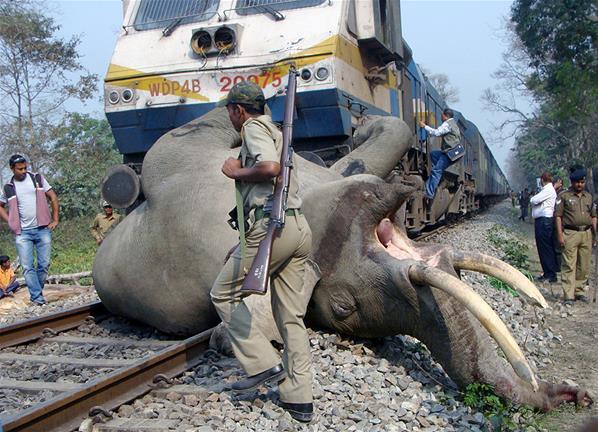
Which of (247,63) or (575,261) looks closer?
(247,63)

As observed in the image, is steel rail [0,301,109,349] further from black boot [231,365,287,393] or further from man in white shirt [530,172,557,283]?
man in white shirt [530,172,557,283]

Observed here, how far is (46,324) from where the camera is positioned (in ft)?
19.0

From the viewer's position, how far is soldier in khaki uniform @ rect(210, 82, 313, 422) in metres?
3.59

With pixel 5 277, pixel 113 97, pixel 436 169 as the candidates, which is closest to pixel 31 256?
pixel 5 277

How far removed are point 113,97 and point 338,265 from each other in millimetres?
4519

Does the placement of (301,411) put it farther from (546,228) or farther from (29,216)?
(546,228)

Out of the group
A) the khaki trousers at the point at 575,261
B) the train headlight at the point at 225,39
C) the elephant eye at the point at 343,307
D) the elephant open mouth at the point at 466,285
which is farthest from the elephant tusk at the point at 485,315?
the khaki trousers at the point at 575,261

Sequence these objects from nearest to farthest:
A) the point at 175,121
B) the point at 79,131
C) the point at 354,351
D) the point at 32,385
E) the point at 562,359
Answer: the point at 32,385 → the point at 354,351 → the point at 562,359 → the point at 175,121 → the point at 79,131

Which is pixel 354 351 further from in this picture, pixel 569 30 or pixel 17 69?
pixel 17 69

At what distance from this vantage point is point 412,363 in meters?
4.44

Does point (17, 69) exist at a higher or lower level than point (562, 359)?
higher

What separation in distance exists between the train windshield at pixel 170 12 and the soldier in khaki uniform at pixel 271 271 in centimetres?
471

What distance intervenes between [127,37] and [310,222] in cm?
482

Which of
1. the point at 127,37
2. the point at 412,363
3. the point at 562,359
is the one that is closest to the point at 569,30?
the point at 127,37
